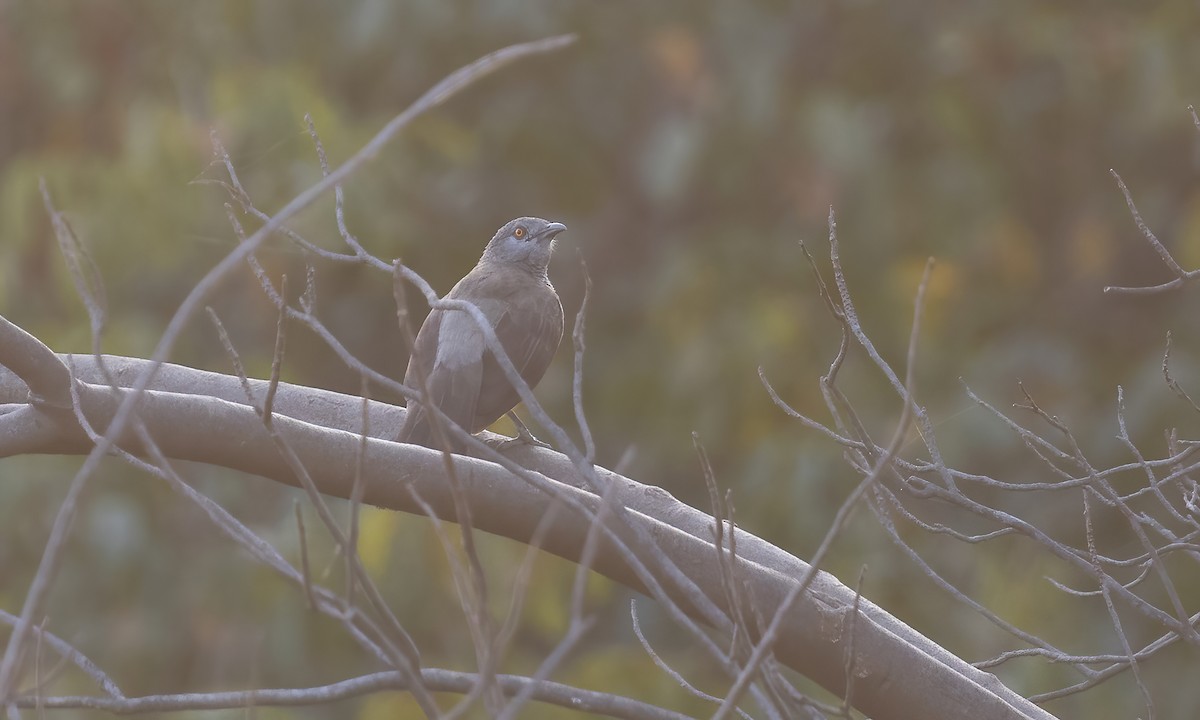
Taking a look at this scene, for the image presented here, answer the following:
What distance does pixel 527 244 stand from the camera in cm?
720

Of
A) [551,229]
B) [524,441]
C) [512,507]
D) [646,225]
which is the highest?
[512,507]

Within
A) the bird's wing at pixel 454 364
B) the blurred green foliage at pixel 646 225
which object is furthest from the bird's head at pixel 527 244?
the bird's wing at pixel 454 364

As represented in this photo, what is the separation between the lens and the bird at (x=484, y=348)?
5660 millimetres

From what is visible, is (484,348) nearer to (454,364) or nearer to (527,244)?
(454,364)

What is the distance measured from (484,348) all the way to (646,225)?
5.47m

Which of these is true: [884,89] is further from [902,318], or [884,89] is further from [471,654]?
[471,654]

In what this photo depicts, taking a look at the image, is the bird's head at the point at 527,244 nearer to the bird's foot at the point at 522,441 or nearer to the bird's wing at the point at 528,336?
the bird's wing at the point at 528,336

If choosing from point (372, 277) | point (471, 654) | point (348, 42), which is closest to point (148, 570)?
point (471, 654)

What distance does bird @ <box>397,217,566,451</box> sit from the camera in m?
5.66

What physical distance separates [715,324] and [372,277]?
2.75 metres

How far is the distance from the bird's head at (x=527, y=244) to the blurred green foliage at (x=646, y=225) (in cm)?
106

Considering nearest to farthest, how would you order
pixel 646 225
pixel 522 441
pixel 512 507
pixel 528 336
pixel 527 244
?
pixel 512 507 → pixel 522 441 → pixel 528 336 → pixel 527 244 → pixel 646 225

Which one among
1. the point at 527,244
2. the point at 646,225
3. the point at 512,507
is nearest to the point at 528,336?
the point at 527,244

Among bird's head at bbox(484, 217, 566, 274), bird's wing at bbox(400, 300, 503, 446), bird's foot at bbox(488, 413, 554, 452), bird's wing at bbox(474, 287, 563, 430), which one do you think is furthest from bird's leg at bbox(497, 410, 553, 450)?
bird's head at bbox(484, 217, 566, 274)
